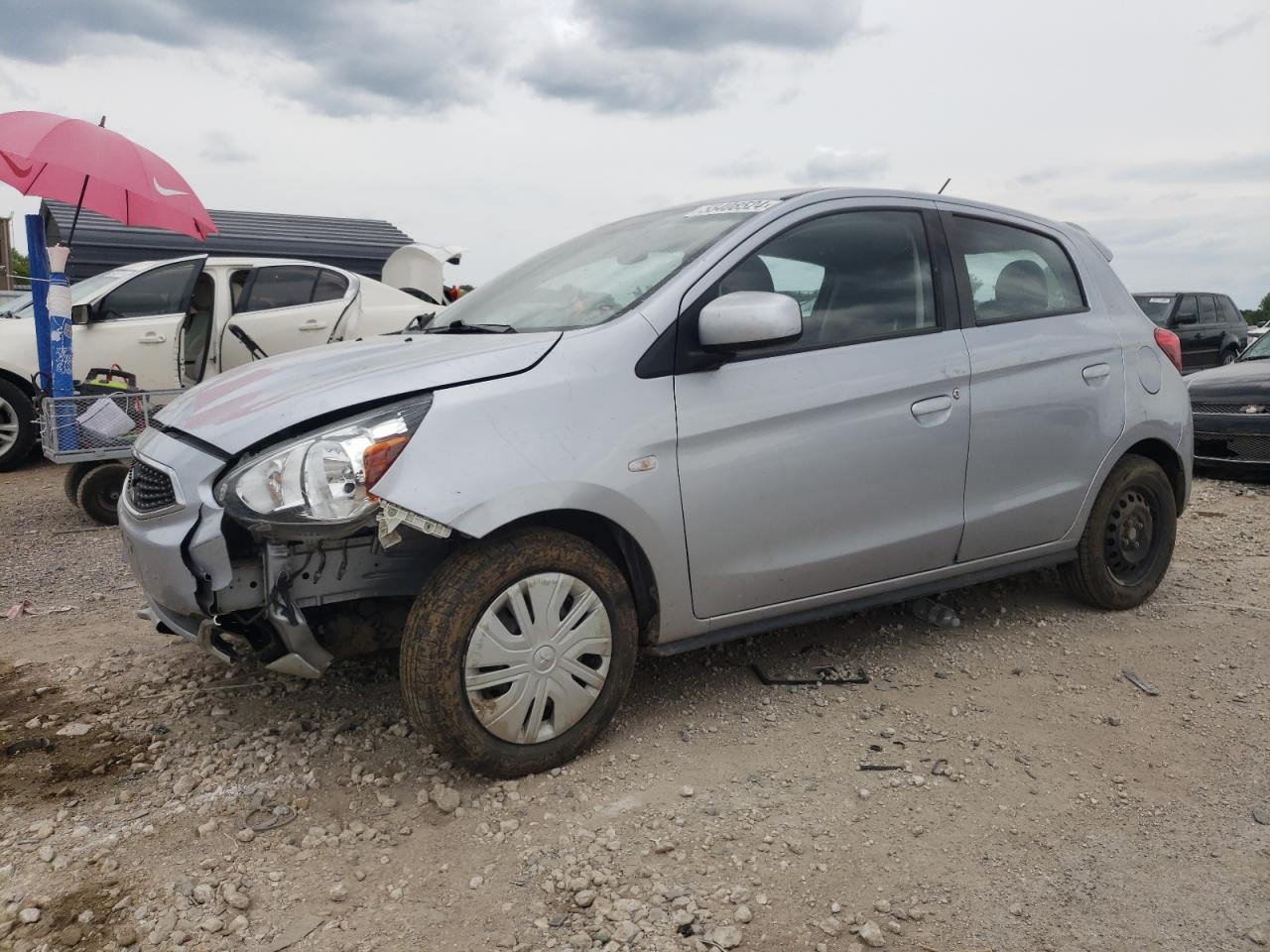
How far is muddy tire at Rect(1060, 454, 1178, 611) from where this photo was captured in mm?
4020

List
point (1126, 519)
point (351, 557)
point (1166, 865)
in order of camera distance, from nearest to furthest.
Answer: point (1166, 865), point (351, 557), point (1126, 519)

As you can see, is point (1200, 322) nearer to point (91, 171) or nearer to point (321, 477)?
point (91, 171)

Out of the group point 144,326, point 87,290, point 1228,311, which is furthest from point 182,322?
point 1228,311

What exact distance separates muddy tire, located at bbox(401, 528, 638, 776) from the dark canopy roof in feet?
27.0

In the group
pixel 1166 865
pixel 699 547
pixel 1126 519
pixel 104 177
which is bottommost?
pixel 1166 865

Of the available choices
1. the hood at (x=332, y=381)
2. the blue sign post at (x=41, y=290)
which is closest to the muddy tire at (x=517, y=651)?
the hood at (x=332, y=381)

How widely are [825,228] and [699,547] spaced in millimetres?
1209

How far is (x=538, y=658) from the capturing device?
269 cm

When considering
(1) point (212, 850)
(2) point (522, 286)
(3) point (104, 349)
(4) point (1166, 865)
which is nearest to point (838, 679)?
(4) point (1166, 865)

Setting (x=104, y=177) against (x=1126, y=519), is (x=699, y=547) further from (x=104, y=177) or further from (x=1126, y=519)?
(x=104, y=177)

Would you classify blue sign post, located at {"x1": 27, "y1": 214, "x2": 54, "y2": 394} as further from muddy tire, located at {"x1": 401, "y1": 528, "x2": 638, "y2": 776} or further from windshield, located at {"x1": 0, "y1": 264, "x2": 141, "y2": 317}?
muddy tire, located at {"x1": 401, "y1": 528, "x2": 638, "y2": 776}

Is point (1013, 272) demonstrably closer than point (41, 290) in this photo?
Yes

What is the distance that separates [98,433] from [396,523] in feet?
14.1

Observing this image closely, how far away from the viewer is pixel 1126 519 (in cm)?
410
